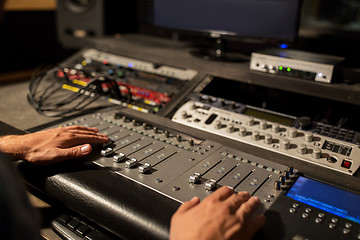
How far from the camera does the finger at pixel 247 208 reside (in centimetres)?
72

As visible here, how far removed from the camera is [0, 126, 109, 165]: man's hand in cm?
93

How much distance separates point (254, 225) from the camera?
2.33 ft

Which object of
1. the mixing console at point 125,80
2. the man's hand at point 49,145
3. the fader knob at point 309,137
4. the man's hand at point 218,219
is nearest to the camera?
the man's hand at point 218,219

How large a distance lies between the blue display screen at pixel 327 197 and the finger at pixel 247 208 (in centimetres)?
11

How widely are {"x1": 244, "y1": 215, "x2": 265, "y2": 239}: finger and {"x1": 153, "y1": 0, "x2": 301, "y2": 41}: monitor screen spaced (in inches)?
31.0

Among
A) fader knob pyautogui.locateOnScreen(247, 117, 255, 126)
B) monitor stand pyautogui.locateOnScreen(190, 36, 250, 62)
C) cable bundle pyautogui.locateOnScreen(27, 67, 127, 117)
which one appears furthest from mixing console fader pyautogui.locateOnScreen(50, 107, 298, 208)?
monitor stand pyautogui.locateOnScreen(190, 36, 250, 62)

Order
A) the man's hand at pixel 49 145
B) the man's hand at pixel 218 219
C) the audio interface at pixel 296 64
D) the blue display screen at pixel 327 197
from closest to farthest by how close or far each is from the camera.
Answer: the man's hand at pixel 218 219, the blue display screen at pixel 327 197, the man's hand at pixel 49 145, the audio interface at pixel 296 64

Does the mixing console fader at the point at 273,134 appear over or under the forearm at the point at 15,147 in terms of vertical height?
over

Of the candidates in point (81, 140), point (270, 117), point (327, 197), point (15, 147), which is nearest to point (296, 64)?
point (270, 117)

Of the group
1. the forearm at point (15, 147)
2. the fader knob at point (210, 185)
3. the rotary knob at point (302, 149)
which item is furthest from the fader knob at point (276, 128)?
the forearm at point (15, 147)

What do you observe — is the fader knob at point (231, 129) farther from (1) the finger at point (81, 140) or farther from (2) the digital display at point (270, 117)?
(1) the finger at point (81, 140)

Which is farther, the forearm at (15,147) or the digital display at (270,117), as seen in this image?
the digital display at (270,117)

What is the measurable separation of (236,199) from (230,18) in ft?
2.85

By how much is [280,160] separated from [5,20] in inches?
91.5
